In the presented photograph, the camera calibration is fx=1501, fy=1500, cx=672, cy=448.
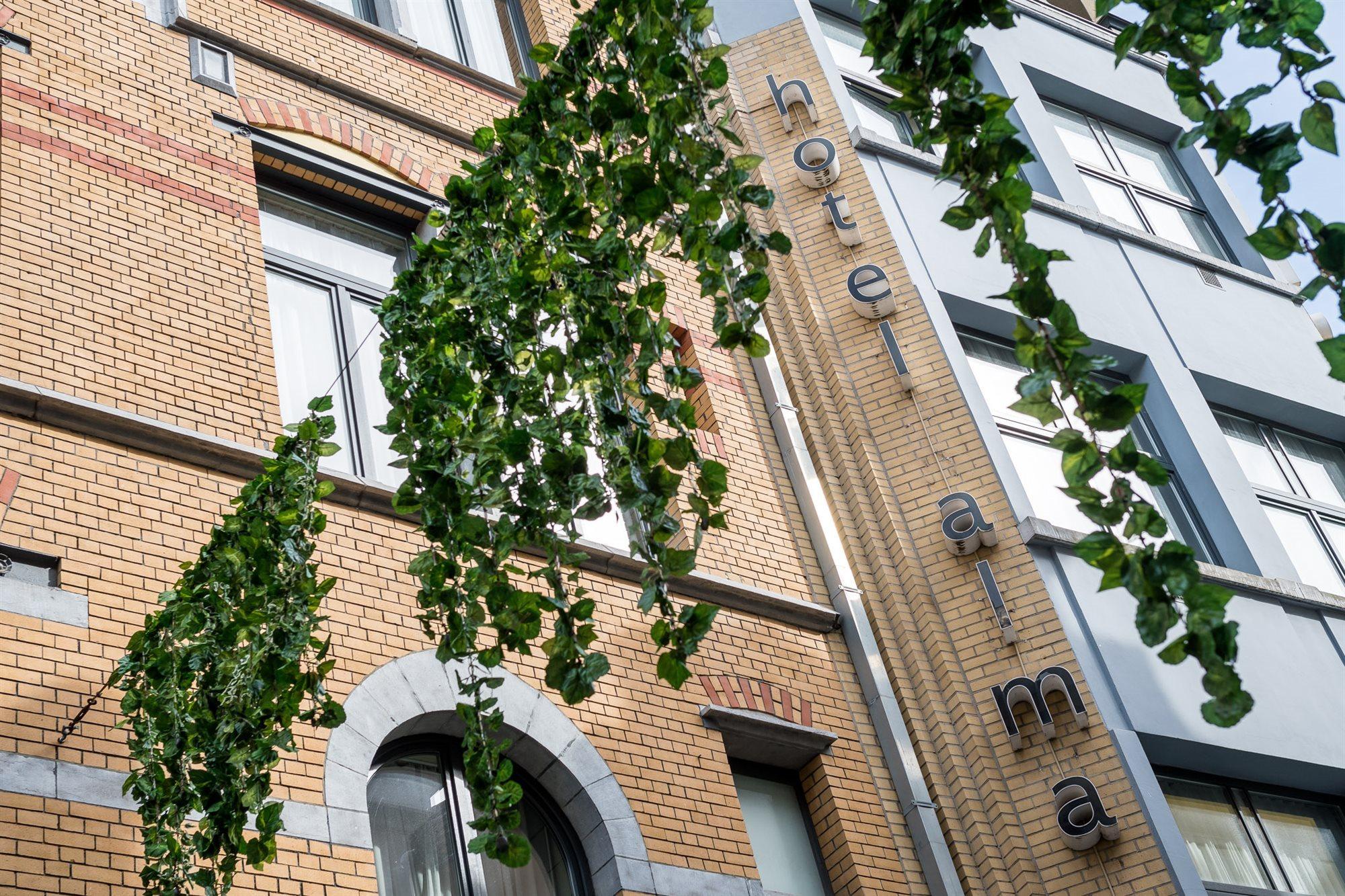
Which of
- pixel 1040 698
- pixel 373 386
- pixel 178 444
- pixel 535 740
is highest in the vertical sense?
pixel 373 386

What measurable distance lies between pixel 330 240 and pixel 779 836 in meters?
4.95

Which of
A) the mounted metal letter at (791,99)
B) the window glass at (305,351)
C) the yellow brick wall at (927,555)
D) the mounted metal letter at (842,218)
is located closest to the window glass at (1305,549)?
the yellow brick wall at (927,555)

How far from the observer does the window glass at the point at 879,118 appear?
47.3ft

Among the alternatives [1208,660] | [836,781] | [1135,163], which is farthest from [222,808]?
[1135,163]

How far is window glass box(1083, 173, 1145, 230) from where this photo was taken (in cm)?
1583

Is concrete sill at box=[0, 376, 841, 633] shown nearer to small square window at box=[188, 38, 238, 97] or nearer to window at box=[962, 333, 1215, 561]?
small square window at box=[188, 38, 238, 97]

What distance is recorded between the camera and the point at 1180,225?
16.8 metres

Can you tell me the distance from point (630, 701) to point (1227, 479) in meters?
6.65

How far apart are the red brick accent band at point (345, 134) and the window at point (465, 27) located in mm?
1609

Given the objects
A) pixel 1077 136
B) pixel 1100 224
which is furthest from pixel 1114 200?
pixel 1100 224

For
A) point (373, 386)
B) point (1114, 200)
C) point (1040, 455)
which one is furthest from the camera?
point (1114, 200)

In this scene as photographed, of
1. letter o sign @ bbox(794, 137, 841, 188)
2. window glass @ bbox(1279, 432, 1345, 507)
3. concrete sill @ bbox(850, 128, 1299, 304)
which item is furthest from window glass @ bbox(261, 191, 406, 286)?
window glass @ bbox(1279, 432, 1345, 507)

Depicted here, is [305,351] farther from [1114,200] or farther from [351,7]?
[1114,200]

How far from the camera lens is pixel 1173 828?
30.8ft
